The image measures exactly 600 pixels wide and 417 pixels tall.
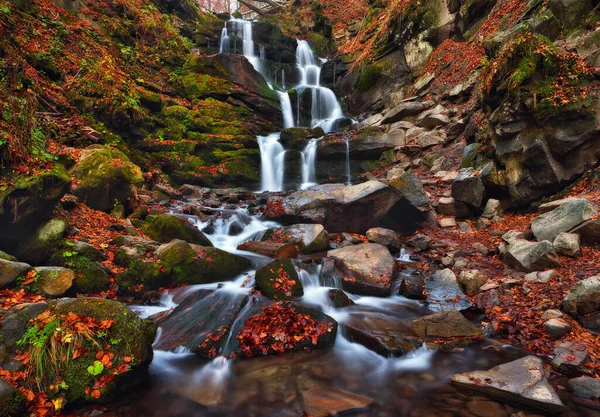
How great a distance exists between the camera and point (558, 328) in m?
4.72

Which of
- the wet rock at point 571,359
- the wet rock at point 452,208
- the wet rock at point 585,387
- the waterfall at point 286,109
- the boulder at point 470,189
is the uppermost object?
the waterfall at point 286,109

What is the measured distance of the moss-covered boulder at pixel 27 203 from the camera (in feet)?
18.3

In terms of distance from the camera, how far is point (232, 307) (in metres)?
5.67

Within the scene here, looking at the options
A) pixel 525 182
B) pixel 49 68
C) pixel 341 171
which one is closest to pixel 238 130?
pixel 341 171

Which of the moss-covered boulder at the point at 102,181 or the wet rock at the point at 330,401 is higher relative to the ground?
the moss-covered boulder at the point at 102,181

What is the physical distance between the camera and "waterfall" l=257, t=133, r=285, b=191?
17.3 m

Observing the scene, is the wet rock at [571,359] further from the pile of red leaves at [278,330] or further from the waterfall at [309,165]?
the waterfall at [309,165]

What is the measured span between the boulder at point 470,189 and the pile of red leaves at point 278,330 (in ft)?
24.3

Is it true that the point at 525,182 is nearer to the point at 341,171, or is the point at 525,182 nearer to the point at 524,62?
the point at 524,62

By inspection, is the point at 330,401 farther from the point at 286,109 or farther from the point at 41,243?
the point at 286,109

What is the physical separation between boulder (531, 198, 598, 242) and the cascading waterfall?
37.9ft

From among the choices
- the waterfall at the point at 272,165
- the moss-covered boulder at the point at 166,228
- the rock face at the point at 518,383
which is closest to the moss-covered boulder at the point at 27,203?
Result: the moss-covered boulder at the point at 166,228

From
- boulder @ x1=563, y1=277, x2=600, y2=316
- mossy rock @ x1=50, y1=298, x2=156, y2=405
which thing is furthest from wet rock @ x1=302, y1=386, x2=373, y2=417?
boulder @ x1=563, y1=277, x2=600, y2=316

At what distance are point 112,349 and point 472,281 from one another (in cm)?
661
